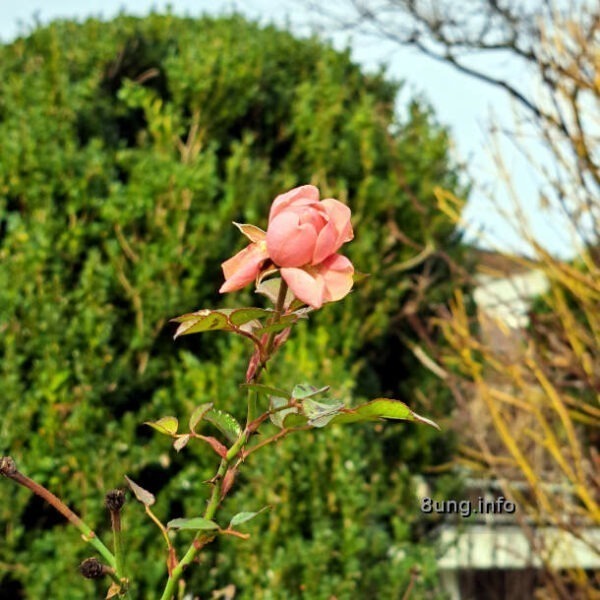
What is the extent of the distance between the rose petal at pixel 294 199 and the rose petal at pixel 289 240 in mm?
29

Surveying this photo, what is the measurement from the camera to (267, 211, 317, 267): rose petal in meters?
0.76

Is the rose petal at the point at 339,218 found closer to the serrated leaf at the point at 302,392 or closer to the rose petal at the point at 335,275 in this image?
the rose petal at the point at 335,275

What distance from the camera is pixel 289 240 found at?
0.76 metres

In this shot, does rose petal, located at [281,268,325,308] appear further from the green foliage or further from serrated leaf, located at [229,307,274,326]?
the green foliage

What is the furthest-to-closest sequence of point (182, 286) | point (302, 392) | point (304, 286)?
1. point (182, 286)
2. point (302, 392)
3. point (304, 286)

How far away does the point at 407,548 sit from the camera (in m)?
3.37

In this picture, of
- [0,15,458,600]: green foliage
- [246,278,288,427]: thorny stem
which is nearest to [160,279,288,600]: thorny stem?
[246,278,288,427]: thorny stem

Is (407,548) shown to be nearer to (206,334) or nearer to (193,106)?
(206,334)

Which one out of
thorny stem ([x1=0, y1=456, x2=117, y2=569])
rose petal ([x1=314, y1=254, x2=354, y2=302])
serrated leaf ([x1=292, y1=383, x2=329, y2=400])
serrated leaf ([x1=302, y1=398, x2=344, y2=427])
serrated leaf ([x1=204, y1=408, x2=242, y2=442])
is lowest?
thorny stem ([x1=0, y1=456, x2=117, y2=569])

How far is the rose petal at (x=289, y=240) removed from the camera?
2.48ft

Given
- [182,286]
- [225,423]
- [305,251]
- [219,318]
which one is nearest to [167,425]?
[225,423]

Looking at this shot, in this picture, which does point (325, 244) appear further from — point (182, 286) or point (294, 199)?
point (182, 286)

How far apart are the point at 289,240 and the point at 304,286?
0.13 feet

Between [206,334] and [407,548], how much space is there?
1145 mm
